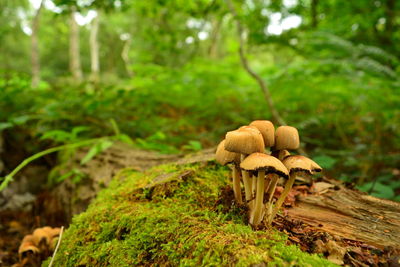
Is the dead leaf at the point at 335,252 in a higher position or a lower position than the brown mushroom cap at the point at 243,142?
lower

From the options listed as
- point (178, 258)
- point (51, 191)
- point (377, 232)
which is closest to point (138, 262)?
point (178, 258)

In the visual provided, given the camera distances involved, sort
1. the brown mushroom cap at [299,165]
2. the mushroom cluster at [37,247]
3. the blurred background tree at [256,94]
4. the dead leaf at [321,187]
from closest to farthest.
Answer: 1. the brown mushroom cap at [299,165]
2. the dead leaf at [321,187]
3. the mushroom cluster at [37,247]
4. the blurred background tree at [256,94]

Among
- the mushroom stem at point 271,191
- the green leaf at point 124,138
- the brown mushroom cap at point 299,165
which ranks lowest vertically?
the mushroom stem at point 271,191

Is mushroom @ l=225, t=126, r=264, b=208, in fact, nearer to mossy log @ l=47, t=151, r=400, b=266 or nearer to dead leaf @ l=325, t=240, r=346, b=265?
mossy log @ l=47, t=151, r=400, b=266

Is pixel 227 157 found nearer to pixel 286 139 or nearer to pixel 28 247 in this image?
pixel 286 139

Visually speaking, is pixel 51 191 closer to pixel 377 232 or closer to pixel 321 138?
pixel 377 232

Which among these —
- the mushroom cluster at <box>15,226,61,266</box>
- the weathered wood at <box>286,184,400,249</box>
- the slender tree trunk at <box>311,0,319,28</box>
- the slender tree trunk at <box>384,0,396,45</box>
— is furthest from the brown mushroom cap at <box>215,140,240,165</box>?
the slender tree trunk at <box>311,0,319,28</box>

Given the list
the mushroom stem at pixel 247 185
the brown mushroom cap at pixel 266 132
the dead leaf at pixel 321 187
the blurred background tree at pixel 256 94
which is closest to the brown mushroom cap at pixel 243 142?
the brown mushroom cap at pixel 266 132

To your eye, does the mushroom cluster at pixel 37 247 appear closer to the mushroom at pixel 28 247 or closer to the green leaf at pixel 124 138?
the mushroom at pixel 28 247
